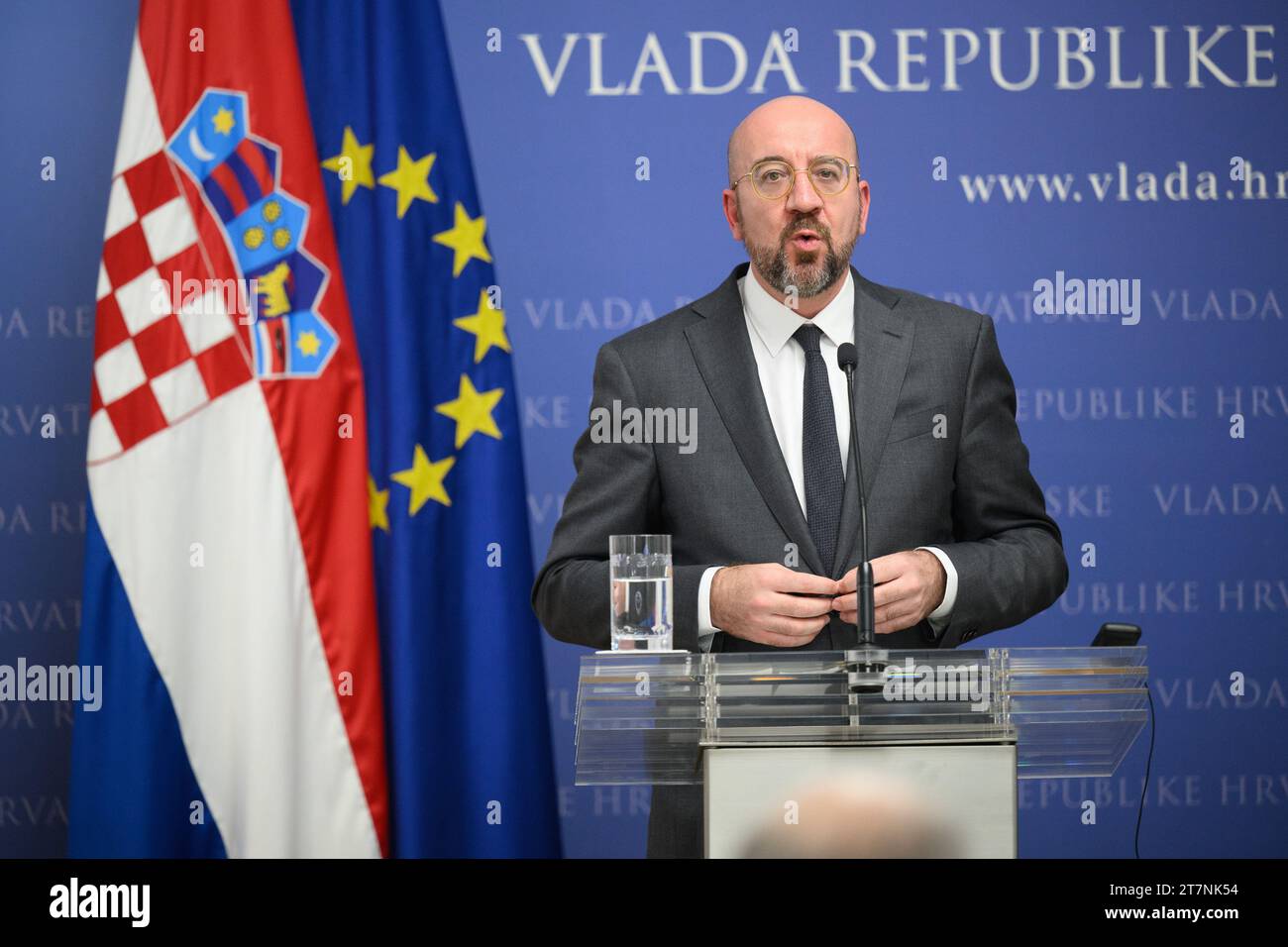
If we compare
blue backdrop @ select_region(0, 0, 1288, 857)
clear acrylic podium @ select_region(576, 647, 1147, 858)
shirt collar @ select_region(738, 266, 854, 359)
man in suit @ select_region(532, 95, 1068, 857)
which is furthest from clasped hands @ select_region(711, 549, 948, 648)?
blue backdrop @ select_region(0, 0, 1288, 857)

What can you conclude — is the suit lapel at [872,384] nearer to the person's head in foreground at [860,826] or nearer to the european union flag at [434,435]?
the person's head in foreground at [860,826]

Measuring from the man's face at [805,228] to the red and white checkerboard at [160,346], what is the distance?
141cm

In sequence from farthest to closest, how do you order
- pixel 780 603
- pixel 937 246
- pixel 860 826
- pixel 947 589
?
pixel 937 246 → pixel 947 589 → pixel 780 603 → pixel 860 826

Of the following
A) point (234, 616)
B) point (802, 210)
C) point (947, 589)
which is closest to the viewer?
point (947, 589)

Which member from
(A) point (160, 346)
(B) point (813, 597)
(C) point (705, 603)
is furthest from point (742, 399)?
(A) point (160, 346)

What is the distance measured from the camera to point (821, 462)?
242 cm

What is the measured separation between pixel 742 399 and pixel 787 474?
17cm

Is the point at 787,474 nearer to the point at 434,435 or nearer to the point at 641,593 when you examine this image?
the point at 641,593

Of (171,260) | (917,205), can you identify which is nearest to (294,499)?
(171,260)

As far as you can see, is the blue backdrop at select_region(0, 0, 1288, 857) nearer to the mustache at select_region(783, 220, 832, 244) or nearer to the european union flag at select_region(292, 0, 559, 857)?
the european union flag at select_region(292, 0, 559, 857)

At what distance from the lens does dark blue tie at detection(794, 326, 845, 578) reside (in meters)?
2.38

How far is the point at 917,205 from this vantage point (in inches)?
148

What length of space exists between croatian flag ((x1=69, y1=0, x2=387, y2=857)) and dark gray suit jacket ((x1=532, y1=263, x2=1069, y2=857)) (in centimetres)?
109
